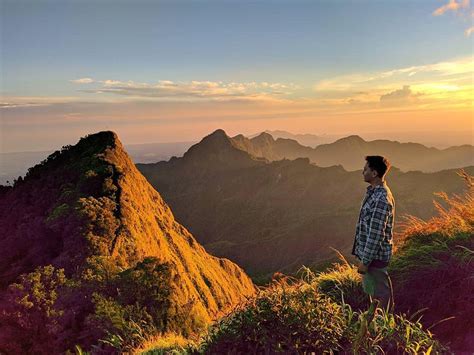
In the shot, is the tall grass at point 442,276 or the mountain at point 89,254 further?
the mountain at point 89,254

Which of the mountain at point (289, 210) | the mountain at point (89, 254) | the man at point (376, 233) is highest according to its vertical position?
the man at point (376, 233)

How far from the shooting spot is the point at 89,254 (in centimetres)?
1842

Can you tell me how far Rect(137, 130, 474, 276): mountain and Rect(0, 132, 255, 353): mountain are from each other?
6059 centimetres

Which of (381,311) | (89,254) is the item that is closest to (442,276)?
(381,311)

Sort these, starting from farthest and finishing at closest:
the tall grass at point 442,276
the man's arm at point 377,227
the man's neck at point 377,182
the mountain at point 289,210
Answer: the mountain at point 289,210 → the tall grass at point 442,276 → the man's neck at point 377,182 → the man's arm at point 377,227

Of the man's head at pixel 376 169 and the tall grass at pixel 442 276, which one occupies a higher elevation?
the man's head at pixel 376 169

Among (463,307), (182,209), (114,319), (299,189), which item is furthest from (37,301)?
(182,209)

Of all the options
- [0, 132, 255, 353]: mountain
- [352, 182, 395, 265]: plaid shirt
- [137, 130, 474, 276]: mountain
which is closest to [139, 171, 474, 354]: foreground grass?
[352, 182, 395, 265]: plaid shirt

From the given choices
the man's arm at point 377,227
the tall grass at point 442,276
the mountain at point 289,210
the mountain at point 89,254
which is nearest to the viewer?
the man's arm at point 377,227

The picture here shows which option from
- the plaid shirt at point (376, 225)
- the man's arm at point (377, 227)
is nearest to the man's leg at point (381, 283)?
the plaid shirt at point (376, 225)

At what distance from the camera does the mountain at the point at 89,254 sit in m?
14.3

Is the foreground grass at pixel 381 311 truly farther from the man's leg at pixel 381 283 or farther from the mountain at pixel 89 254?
the mountain at pixel 89 254

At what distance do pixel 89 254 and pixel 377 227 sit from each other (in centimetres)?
1635

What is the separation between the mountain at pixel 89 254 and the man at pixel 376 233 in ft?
8.94
